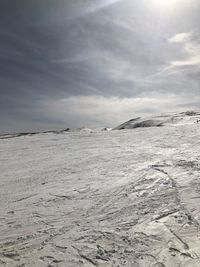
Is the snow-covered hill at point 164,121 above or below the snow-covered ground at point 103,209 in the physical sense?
above

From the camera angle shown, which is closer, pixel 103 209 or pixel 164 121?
pixel 103 209

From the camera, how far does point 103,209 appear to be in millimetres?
6242

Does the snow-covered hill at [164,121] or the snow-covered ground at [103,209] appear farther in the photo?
the snow-covered hill at [164,121]

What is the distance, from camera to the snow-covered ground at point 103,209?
15.1 ft

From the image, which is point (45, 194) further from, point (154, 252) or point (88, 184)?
point (154, 252)

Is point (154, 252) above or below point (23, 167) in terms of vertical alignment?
below

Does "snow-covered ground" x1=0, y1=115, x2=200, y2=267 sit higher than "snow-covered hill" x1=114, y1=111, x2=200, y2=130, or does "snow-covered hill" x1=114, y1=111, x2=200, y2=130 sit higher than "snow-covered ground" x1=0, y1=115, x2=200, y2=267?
"snow-covered hill" x1=114, y1=111, x2=200, y2=130

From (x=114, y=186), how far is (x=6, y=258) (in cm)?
340

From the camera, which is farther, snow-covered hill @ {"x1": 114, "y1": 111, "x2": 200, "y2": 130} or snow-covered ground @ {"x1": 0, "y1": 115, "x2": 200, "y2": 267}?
snow-covered hill @ {"x1": 114, "y1": 111, "x2": 200, "y2": 130}

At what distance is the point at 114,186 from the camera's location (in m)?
7.56

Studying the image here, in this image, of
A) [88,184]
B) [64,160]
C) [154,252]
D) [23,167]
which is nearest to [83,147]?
[64,160]

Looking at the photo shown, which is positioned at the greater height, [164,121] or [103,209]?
[164,121]

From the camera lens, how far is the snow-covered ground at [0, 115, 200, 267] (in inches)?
181

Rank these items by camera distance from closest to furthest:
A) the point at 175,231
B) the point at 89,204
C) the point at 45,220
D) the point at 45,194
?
the point at 175,231 < the point at 45,220 < the point at 89,204 < the point at 45,194
